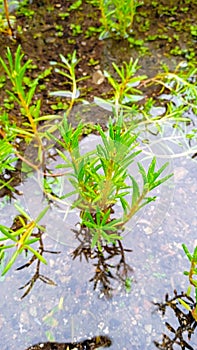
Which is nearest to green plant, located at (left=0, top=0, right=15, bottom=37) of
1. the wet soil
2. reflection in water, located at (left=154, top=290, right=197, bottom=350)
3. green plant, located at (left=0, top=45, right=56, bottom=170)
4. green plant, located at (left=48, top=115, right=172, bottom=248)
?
the wet soil

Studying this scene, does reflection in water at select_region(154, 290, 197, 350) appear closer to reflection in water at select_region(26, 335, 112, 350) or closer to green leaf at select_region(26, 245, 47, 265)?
reflection in water at select_region(26, 335, 112, 350)

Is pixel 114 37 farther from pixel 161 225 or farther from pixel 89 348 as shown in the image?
pixel 89 348

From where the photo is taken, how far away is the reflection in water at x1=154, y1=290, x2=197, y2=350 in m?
1.17

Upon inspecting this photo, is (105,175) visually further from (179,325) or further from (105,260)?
(179,325)

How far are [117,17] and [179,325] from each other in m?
1.16

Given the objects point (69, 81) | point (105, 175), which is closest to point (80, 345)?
point (105, 175)

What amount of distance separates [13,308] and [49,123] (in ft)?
2.04

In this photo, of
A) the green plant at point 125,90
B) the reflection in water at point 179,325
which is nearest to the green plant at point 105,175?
the reflection in water at point 179,325

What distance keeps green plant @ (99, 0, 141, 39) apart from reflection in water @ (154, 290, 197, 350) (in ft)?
3.47

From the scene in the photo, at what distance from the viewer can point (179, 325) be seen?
3.94 feet

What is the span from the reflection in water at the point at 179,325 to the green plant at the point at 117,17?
3.47ft

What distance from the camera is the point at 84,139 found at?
154cm

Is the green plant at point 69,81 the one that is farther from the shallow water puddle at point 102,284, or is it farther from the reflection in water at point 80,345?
the reflection in water at point 80,345

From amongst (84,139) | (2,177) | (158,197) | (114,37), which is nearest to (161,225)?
(158,197)
